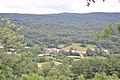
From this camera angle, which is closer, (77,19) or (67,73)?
(67,73)

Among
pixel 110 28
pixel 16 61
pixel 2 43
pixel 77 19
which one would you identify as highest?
pixel 110 28

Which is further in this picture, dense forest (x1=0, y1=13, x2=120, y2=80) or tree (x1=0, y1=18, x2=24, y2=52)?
dense forest (x1=0, y1=13, x2=120, y2=80)

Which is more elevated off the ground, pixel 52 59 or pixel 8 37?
pixel 8 37

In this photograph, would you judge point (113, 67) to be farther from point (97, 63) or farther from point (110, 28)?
point (110, 28)

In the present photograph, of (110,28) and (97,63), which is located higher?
(110,28)

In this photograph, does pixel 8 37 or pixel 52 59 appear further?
pixel 52 59

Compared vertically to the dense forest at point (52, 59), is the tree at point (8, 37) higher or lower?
higher

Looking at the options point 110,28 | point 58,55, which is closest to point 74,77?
point 58,55

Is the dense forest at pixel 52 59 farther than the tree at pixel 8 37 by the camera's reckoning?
Yes

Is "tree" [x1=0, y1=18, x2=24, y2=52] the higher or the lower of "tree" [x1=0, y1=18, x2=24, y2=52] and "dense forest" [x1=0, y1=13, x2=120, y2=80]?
the higher

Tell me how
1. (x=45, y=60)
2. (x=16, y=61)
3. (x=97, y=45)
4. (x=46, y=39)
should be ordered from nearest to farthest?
(x=16, y=61)
(x=45, y=60)
(x=97, y=45)
(x=46, y=39)

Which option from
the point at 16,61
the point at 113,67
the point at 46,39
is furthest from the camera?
the point at 46,39
